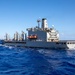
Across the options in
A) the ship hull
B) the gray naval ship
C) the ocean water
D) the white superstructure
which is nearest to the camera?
the ocean water

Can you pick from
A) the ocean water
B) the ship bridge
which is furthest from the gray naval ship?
the ocean water

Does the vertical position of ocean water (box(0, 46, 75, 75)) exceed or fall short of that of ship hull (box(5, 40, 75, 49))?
it falls short

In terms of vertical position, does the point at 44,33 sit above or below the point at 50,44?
above

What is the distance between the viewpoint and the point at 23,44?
107750 mm

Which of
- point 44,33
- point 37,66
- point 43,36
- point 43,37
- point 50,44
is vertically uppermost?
point 44,33

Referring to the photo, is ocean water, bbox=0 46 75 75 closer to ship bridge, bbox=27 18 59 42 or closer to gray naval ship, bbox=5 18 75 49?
gray naval ship, bbox=5 18 75 49

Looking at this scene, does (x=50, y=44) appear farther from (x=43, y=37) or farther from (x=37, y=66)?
(x=37, y=66)

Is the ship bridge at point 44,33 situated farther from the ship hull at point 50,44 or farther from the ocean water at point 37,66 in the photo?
the ocean water at point 37,66

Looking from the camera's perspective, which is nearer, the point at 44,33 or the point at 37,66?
the point at 37,66

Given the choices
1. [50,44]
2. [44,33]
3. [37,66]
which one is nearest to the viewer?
[37,66]

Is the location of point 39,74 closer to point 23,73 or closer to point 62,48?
point 23,73

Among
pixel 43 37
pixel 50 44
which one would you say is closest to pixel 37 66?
pixel 50 44

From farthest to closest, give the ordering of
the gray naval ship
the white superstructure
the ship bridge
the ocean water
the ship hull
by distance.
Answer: the ship bridge → the white superstructure → the gray naval ship → the ship hull → the ocean water

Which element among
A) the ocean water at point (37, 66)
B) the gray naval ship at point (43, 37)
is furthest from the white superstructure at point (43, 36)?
the ocean water at point (37, 66)
